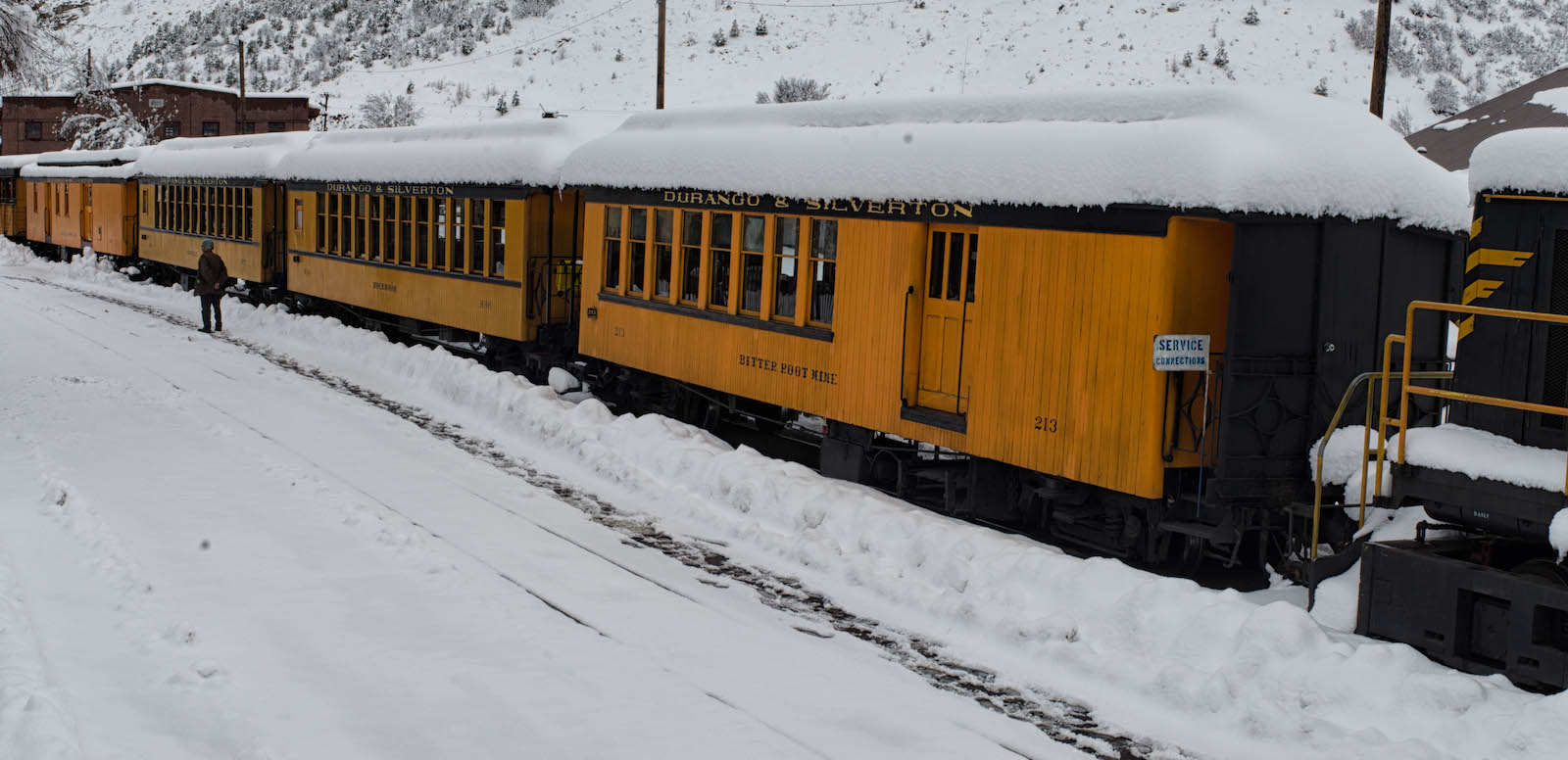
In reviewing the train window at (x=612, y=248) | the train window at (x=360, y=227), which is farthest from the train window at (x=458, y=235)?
the train window at (x=612, y=248)

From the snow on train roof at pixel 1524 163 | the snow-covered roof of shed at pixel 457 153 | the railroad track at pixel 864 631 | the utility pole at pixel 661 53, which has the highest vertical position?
the utility pole at pixel 661 53

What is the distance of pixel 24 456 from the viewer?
1250 cm

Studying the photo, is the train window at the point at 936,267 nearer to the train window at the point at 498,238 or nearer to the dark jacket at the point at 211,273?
the train window at the point at 498,238

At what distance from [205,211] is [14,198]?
807 inches

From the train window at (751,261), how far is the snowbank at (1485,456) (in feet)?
22.1

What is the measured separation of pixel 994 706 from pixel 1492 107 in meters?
20.9

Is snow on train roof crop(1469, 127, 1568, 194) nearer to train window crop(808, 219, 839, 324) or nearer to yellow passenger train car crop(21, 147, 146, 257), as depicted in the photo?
train window crop(808, 219, 839, 324)

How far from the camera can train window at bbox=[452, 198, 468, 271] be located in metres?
19.2

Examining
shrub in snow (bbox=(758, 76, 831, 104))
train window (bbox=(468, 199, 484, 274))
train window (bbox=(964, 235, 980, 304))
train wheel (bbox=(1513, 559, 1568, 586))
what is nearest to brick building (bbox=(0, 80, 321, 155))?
shrub in snow (bbox=(758, 76, 831, 104))

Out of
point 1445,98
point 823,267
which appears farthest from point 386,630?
point 1445,98

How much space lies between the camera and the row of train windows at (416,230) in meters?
18.5

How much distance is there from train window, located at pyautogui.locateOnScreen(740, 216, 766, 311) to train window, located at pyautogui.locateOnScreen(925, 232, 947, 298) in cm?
228

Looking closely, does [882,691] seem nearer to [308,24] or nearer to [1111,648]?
[1111,648]

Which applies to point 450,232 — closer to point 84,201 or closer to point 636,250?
point 636,250
